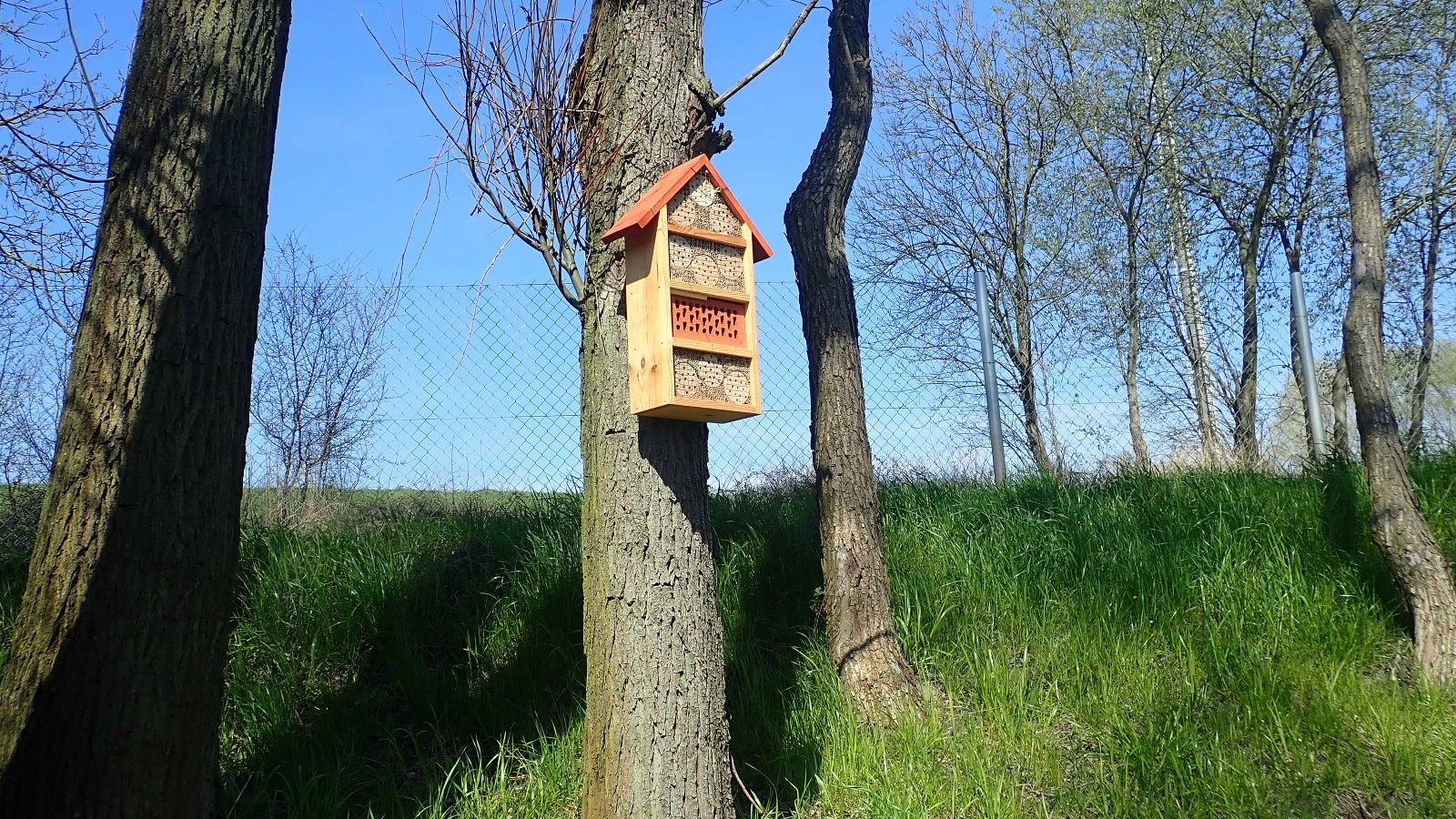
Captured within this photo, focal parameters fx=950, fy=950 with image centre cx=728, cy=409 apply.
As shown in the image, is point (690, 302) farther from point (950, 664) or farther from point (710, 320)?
point (950, 664)

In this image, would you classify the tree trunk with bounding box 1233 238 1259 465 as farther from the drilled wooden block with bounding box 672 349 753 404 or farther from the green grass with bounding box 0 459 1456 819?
the drilled wooden block with bounding box 672 349 753 404

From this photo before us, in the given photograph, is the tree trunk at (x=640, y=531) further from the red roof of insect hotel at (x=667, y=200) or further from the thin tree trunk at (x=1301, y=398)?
the thin tree trunk at (x=1301, y=398)

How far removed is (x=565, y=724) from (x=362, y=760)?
0.80m

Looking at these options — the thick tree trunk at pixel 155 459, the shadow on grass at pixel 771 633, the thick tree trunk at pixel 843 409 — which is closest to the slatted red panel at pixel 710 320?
the thick tree trunk at pixel 155 459

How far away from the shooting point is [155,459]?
278cm

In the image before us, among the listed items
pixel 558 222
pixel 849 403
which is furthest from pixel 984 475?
pixel 558 222

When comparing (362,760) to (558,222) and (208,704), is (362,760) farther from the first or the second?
(558,222)

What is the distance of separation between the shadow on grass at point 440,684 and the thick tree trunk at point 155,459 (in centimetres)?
84

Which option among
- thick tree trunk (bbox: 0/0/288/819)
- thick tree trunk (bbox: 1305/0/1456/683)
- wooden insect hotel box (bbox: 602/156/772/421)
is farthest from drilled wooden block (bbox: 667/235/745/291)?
thick tree trunk (bbox: 1305/0/1456/683)

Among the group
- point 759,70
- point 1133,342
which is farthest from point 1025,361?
point 759,70

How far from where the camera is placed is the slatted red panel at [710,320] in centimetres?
280

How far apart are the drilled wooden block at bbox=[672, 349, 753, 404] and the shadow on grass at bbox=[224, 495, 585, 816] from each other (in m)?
1.84

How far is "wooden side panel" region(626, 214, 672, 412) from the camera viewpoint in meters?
2.74

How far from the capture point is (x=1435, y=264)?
7887mm
